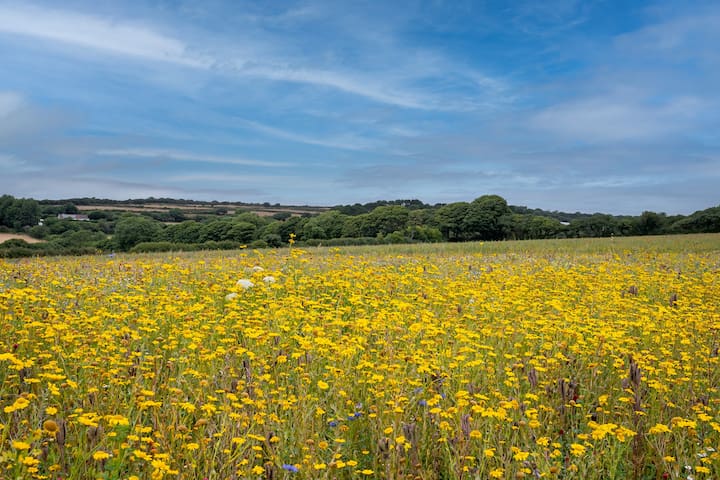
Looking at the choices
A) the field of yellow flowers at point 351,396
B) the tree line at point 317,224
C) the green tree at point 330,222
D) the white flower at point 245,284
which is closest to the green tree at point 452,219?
the tree line at point 317,224

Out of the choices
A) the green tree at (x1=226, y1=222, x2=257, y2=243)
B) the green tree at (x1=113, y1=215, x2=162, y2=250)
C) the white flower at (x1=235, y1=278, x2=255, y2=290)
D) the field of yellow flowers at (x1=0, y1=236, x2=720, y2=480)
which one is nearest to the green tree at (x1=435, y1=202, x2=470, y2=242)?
the green tree at (x1=226, y1=222, x2=257, y2=243)

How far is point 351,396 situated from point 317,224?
10186cm

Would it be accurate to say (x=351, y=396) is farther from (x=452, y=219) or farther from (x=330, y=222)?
(x=330, y=222)

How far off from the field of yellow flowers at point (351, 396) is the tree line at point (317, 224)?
2406cm

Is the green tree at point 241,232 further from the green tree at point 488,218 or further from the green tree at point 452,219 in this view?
the green tree at point 488,218

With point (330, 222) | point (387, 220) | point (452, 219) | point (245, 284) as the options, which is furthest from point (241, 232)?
point (245, 284)

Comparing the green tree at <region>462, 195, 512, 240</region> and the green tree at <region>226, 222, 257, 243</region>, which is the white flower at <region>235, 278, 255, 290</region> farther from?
the green tree at <region>462, 195, 512, 240</region>

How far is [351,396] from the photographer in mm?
4555

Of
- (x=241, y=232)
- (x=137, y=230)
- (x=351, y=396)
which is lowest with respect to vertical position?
(x=351, y=396)

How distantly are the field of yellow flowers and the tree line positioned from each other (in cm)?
2406

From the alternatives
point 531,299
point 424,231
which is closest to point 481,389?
point 531,299

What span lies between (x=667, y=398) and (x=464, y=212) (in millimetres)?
103770

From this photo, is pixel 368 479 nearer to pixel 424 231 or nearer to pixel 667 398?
pixel 667 398

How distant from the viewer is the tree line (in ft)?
159
